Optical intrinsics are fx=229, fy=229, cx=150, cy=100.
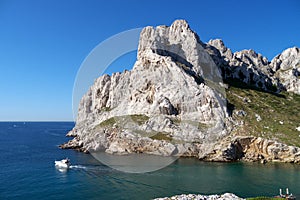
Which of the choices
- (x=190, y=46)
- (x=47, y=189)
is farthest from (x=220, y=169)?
(x=190, y=46)

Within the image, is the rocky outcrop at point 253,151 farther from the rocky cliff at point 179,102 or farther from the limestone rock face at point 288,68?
the limestone rock face at point 288,68

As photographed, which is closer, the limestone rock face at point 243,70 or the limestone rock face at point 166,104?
the limestone rock face at point 166,104

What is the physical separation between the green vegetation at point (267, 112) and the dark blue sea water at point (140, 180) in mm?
13714

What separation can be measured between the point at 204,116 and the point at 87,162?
45.2 m

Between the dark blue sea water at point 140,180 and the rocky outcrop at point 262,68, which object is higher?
the rocky outcrop at point 262,68

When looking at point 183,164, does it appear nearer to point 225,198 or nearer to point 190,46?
point 225,198

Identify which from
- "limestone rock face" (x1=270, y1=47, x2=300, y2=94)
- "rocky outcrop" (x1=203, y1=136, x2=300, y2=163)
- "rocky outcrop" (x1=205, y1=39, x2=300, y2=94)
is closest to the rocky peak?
"rocky outcrop" (x1=205, y1=39, x2=300, y2=94)

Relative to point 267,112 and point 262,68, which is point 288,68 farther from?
point 267,112

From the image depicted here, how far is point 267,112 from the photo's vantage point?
8950 cm

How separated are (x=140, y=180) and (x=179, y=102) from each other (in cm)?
5033

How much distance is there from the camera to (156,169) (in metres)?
57.1

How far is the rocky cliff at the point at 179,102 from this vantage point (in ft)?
247

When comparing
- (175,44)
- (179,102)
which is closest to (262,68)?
(175,44)

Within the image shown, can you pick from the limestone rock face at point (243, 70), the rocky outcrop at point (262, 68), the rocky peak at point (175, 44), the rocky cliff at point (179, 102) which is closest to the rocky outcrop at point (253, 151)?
the rocky cliff at point (179, 102)
